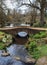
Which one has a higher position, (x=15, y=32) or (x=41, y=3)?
(x=41, y=3)

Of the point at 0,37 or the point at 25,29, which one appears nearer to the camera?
the point at 0,37

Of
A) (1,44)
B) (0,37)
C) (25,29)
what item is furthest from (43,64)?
(25,29)

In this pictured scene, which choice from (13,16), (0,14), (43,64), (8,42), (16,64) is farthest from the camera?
(13,16)

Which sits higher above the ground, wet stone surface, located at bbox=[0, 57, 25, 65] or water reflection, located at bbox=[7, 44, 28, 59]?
wet stone surface, located at bbox=[0, 57, 25, 65]

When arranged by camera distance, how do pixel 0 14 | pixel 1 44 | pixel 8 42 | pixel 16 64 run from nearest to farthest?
pixel 16 64 → pixel 1 44 → pixel 8 42 → pixel 0 14

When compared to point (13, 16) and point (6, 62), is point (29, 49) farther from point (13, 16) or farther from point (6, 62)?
point (13, 16)

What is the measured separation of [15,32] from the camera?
26.2 meters

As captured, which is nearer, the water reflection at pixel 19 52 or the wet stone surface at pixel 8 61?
the wet stone surface at pixel 8 61

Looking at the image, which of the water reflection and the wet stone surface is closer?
the wet stone surface

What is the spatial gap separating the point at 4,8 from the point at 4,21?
223cm

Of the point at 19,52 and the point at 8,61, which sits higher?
the point at 8,61

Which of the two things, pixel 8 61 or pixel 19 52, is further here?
pixel 19 52

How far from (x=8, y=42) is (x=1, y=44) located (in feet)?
5.20

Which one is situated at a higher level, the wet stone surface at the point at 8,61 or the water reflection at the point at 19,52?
the wet stone surface at the point at 8,61
